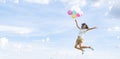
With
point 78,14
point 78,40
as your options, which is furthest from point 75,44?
point 78,14

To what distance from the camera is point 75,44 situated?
5847cm

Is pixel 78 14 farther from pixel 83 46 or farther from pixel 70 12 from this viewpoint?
pixel 83 46

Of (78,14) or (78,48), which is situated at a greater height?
(78,14)

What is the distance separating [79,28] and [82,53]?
339 cm

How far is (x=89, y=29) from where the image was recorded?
187ft

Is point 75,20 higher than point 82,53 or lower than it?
higher

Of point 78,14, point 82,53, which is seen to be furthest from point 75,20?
point 82,53

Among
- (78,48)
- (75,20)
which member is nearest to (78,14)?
(75,20)

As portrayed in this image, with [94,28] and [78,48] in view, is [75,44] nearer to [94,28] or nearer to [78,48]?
[78,48]

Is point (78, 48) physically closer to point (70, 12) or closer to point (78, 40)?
point (78, 40)

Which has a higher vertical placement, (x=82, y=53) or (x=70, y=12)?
(x=70, y=12)

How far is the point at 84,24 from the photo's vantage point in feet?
188

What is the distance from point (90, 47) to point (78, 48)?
1577 mm

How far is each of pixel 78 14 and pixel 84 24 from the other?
163 centimetres
